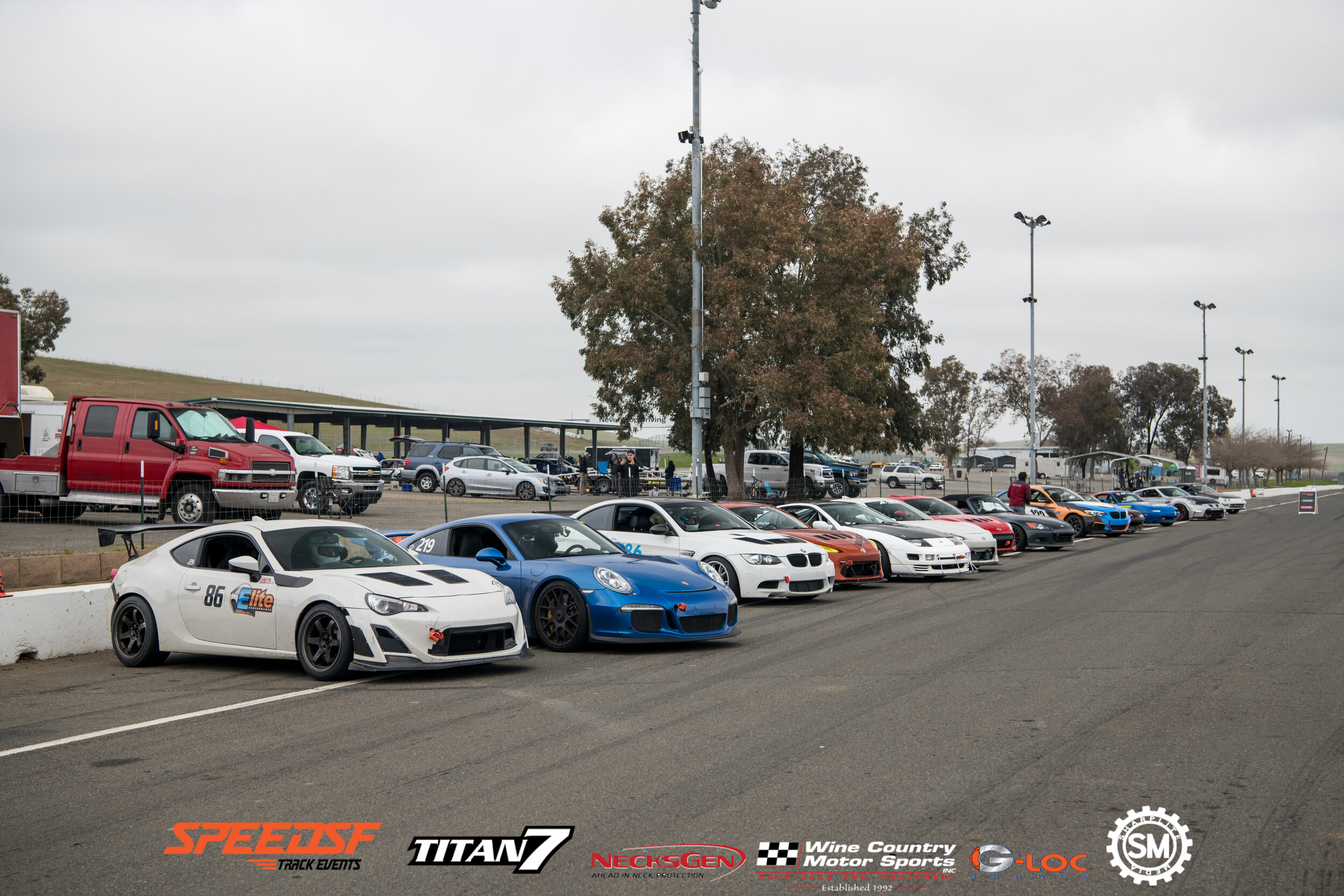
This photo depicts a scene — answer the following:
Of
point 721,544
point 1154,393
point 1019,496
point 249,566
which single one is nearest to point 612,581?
point 249,566

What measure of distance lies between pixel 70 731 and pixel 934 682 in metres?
5.91

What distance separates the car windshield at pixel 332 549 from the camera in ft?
30.0

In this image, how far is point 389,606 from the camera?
849 cm

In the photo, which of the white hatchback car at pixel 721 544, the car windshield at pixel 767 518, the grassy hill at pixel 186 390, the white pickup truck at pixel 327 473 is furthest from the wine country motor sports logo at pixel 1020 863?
the grassy hill at pixel 186 390

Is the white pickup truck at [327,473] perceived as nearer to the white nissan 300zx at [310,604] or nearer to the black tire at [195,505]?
the black tire at [195,505]

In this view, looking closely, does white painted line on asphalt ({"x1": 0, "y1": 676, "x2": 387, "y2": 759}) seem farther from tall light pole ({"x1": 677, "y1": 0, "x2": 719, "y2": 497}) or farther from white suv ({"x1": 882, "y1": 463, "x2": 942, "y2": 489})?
white suv ({"x1": 882, "y1": 463, "x2": 942, "y2": 489})

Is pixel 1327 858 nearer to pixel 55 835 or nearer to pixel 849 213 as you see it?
pixel 55 835

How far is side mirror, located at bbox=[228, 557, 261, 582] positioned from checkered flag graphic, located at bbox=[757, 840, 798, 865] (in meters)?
5.75

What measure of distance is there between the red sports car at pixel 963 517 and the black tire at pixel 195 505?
12324 millimetres

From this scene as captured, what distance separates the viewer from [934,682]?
8367 mm

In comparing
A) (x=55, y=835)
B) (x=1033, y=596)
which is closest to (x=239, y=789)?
(x=55, y=835)

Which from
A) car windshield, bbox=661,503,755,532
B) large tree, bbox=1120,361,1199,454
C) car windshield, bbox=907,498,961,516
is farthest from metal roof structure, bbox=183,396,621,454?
large tree, bbox=1120,361,1199,454

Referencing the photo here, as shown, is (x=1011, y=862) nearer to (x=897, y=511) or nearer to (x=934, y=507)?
(x=897, y=511)

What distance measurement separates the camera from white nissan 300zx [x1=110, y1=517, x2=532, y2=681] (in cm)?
846
